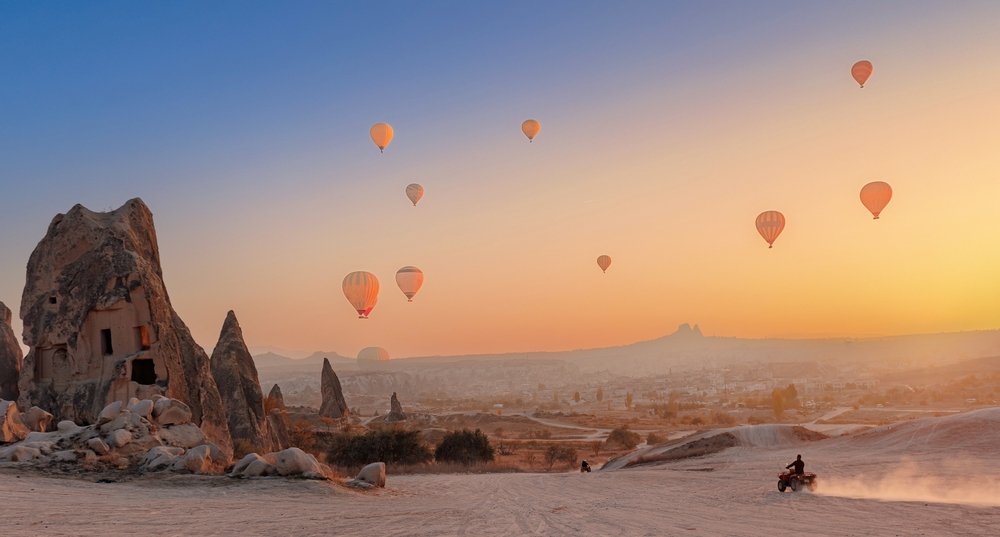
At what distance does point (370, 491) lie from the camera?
2030 centimetres

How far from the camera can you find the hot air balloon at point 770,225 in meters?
47.6

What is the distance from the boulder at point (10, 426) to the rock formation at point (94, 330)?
583 cm

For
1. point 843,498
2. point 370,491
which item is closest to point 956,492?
point 843,498

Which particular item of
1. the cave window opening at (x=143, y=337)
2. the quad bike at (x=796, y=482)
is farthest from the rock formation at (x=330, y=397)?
the quad bike at (x=796, y=482)

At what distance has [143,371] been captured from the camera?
1117 inches

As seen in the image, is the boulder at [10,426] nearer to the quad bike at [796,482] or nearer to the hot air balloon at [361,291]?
the quad bike at [796,482]

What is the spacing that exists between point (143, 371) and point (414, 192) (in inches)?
1187

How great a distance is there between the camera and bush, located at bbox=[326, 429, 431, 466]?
36.3m

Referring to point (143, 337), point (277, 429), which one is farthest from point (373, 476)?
point (277, 429)

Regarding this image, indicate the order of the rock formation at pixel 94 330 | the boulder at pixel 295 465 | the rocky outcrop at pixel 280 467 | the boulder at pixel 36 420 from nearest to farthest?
the rocky outcrop at pixel 280 467 → the boulder at pixel 295 465 → the boulder at pixel 36 420 → the rock formation at pixel 94 330

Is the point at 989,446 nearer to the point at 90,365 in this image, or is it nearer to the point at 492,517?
the point at 492,517

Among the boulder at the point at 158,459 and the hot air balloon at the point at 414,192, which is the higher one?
the hot air balloon at the point at 414,192

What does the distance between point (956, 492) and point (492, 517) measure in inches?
465

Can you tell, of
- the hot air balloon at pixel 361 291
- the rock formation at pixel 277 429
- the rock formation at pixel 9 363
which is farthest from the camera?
the hot air balloon at pixel 361 291
